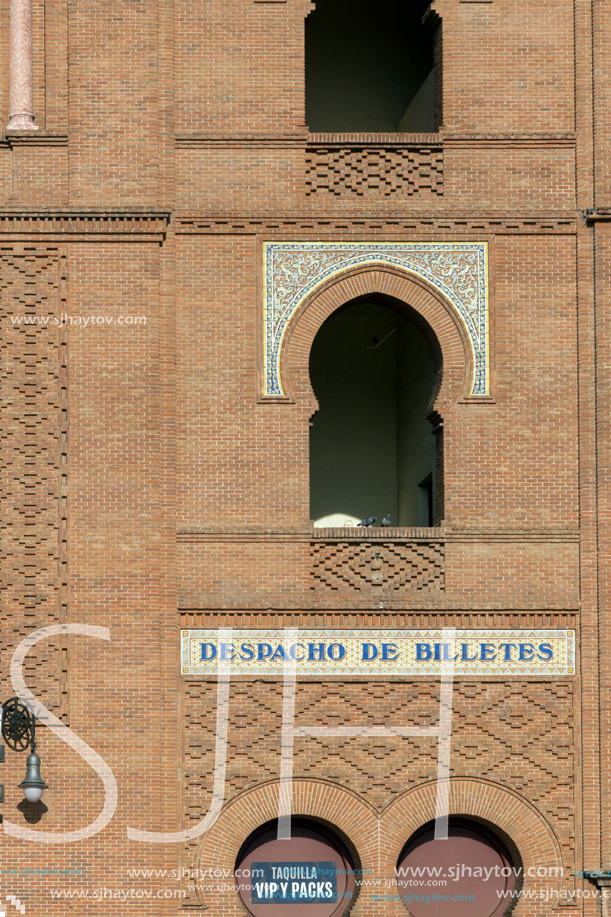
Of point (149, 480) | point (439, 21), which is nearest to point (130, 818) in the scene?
point (149, 480)

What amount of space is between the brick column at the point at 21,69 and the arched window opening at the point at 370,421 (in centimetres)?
479

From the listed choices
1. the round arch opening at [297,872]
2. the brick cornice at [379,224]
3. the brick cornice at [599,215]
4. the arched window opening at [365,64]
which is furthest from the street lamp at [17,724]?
the arched window opening at [365,64]

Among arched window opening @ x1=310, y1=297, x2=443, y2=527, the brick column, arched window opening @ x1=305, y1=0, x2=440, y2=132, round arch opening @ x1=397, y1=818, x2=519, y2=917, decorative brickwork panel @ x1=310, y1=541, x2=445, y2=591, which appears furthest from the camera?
arched window opening @ x1=305, y1=0, x2=440, y2=132

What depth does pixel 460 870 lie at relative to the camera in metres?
18.1

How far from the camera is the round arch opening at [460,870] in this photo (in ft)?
59.0

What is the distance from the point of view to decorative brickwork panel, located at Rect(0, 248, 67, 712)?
17859 millimetres

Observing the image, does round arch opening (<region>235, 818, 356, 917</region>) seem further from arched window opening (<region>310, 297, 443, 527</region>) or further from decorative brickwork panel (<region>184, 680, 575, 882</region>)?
arched window opening (<region>310, 297, 443, 527</region>)

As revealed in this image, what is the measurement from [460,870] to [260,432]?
200 inches

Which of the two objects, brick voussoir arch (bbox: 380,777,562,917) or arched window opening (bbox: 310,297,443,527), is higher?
arched window opening (bbox: 310,297,443,527)

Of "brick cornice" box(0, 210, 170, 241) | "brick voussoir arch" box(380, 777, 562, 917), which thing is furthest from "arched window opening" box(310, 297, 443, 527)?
"brick voussoir arch" box(380, 777, 562, 917)

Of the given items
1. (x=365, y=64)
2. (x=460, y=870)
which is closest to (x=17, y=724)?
(x=460, y=870)

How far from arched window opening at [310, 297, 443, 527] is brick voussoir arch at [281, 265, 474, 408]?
200 cm

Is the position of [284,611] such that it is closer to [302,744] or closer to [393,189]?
[302,744]

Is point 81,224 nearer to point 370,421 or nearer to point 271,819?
point 370,421
